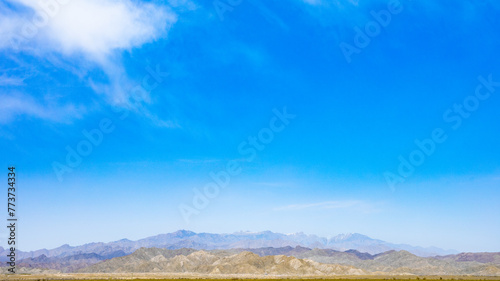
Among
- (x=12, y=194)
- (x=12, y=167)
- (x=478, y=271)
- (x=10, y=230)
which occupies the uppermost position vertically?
(x=12, y=167)

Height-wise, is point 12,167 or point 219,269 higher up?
point 12,167

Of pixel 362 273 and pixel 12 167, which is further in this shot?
pixel 362 273

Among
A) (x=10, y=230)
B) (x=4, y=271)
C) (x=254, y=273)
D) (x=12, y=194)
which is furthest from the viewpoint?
(x=4, y=271)

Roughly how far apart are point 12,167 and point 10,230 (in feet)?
44.0

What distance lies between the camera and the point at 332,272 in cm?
18175

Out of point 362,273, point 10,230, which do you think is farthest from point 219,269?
point 10,230

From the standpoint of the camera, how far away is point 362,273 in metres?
187

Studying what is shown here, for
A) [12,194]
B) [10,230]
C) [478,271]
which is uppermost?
[12,194]

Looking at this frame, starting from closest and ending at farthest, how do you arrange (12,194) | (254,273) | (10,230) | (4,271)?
(12,194) < (10,230) < (254,273) < (4,271)

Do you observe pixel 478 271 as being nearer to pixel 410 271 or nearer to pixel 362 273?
pixel 410 271

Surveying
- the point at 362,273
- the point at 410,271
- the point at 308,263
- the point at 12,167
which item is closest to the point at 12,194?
the point at 12,167

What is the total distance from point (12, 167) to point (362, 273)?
155571mm

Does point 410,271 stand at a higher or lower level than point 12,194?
lower

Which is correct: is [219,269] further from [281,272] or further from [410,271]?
[410,271]
